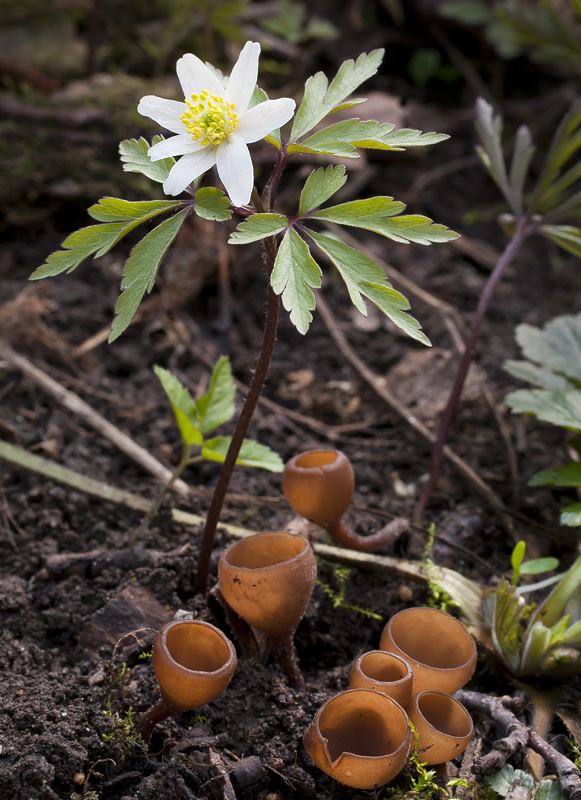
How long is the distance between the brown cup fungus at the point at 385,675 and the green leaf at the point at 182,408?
796 millimetres

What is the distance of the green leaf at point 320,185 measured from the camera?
5.20ft

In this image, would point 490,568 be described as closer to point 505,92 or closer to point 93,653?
point 93,653

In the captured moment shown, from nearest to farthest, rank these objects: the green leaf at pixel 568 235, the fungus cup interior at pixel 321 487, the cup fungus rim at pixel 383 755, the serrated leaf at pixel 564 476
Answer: the cup fungus rim at pixel 383 755, the fungus cup interior at pixel 321 487, the serrated leaf at pixel 564 476, the green leaf at pixel 568 235

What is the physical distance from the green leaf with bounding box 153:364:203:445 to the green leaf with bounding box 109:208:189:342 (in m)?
0.57

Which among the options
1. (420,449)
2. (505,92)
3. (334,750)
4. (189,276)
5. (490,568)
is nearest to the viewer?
(334,750)

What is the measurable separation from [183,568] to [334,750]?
66cm

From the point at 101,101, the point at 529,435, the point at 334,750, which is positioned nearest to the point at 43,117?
the point at 101,101

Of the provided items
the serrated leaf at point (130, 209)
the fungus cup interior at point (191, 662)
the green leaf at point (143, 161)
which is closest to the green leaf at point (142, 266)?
the serrated leaf at point (130, 209)

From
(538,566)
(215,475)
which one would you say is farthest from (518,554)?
(215,475)

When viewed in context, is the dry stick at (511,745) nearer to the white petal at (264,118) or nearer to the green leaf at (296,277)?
the green leaf at (296,277)

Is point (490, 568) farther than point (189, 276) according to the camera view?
No

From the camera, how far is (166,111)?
65.2 inches

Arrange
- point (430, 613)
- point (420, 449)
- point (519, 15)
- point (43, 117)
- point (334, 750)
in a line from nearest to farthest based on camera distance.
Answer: point (334, 750) < point (430, 613) < point (420, 449) < point (43, 117) < point (519, 15)

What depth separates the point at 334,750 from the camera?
163 centimetres
